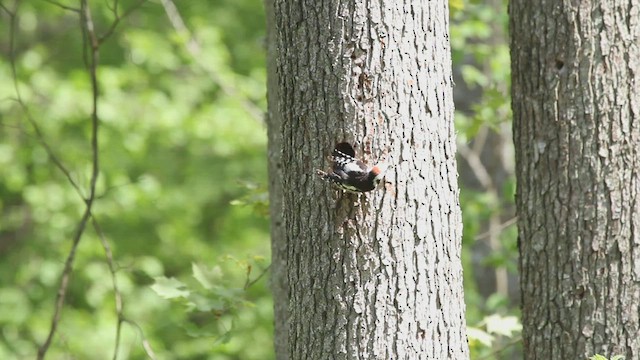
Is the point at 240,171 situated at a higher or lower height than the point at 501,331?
higher

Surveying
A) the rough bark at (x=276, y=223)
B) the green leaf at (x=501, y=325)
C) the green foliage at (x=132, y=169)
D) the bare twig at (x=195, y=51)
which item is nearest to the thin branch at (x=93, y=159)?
the rough bark at (x=276, y=223)

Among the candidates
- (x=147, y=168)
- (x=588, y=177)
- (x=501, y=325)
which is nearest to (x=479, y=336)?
(x=501, y=325)

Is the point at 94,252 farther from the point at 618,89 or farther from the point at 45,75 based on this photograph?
the point at 618,89

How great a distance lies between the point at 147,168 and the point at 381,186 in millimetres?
8126

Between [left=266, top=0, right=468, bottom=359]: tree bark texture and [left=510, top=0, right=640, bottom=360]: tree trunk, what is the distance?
1.03 m

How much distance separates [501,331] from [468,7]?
10.2ft

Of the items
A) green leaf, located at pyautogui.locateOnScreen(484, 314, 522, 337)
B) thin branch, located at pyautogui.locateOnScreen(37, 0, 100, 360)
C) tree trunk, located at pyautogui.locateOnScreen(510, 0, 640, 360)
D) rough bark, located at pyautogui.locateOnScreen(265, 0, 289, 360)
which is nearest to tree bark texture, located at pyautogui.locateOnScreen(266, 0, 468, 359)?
tree trunk, located at pyautogui.locateOnScreen(510, 0, 640, 360)

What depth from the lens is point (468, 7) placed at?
6352mm

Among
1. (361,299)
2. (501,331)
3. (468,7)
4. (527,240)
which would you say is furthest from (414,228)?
(468,7)

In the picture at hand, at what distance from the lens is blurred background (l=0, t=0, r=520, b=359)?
26.8ft

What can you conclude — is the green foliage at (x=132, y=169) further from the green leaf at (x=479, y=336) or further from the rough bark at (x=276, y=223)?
the green leaf at (x=479, y=336)

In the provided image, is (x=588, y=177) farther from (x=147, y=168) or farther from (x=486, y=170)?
(x=147, y=168)

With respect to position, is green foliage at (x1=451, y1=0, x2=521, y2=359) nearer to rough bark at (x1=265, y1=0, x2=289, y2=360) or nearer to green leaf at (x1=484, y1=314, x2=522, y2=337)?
green leaf at (x1=484, y1=314, x2=522, y2=337)

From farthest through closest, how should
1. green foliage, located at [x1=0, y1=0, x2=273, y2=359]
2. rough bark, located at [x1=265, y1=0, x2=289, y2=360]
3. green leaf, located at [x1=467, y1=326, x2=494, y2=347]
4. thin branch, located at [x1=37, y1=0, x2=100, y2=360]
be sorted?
green foliage, located at [x1=0, y1=0, x2=273, y2=359] < thin branch, located at [x1=37, y1=0, x2=100, y2=360] < green leaf, located at [x1=467, y1=326, x2=494, y2=347] < rough bark, located at [x1=265, y1=0, x2=289, y2=360]
